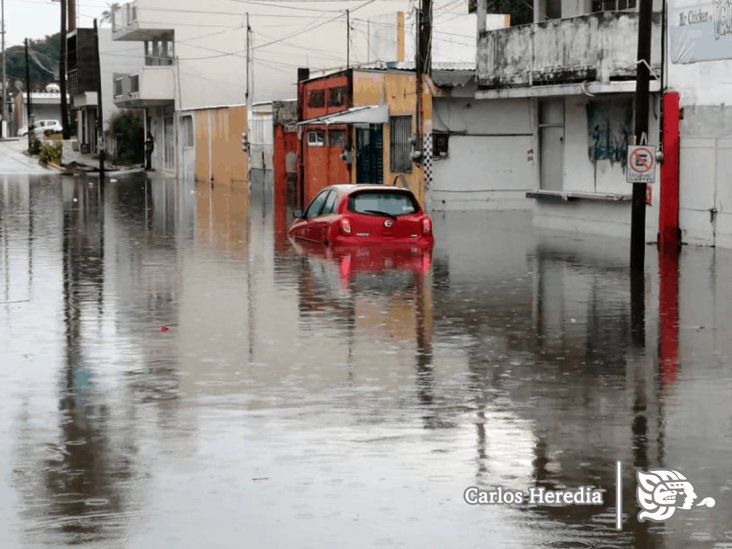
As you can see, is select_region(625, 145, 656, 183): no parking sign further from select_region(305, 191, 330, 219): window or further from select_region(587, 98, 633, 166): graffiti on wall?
select_region(587, 98, 633, 166): graffiti on wall

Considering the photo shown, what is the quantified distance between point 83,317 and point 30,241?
12539mm

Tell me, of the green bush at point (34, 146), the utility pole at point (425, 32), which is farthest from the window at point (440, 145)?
the green bush at point (34, 146)

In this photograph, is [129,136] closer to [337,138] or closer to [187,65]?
[187,65]

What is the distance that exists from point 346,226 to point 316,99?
2089 centimetres

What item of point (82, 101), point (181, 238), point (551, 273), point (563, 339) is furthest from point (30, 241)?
point (82, 101)

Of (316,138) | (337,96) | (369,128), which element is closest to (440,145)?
(369,128)

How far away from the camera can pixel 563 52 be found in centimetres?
3009

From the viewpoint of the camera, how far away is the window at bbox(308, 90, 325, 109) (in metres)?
45.2

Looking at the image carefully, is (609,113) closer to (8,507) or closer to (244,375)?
(244,375)

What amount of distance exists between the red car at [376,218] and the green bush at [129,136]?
60.5 m

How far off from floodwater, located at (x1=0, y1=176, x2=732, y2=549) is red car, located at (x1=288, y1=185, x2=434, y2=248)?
219 cm

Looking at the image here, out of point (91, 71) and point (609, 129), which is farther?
point (91, 71)

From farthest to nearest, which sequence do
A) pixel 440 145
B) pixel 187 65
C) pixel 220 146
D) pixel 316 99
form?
1. pixel 187 65
2. pixel 220 146
3. pixel 316 99
4. pixel 440 145

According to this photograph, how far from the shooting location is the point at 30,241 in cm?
2867
